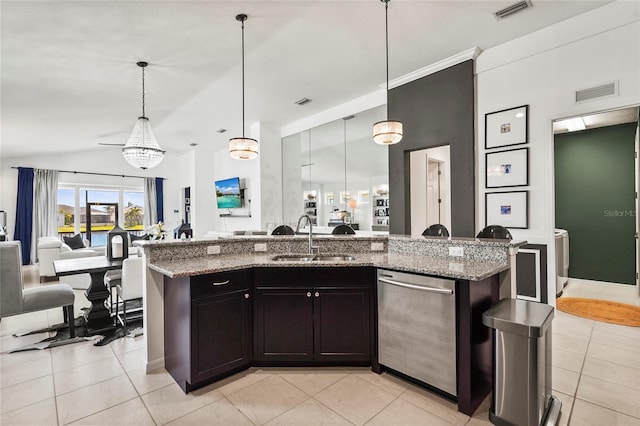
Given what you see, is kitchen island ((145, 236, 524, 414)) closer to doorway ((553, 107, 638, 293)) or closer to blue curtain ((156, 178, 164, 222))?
doorway ((553, 107, 638, 293))

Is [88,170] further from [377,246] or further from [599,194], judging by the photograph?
[599,194]

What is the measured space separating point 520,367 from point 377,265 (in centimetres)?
103

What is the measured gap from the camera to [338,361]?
8.17 ft

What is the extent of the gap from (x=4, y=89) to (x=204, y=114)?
275cm

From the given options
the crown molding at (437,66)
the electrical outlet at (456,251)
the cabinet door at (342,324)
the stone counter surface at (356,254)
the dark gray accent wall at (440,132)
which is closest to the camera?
the stone counter surface at (356,254)

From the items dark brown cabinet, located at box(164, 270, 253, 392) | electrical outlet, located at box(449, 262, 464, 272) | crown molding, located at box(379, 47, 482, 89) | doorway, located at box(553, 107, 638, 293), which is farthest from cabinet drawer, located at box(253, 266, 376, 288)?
doorway, located at box(553, 107, 638, 293)

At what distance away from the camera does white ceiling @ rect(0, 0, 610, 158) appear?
289 cm

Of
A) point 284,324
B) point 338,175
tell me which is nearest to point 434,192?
point 338,175

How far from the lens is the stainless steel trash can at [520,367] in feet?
5.80

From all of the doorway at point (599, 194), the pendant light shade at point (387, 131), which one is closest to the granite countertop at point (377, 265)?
the pendant light shade at point (387, 131)

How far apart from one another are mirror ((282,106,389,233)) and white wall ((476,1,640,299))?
66.9 inches

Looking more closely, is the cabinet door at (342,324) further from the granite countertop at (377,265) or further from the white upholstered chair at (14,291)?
the white upholstered chair at (14,291)

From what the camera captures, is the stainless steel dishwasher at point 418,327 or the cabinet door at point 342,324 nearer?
the stainless steel dishwasher at point 418,327

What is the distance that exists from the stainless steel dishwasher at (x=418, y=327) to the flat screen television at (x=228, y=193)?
586 cm
